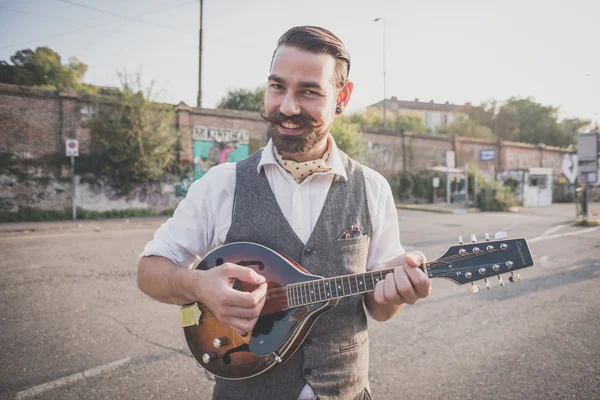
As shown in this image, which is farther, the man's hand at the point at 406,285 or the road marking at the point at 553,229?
the road marking at the point at 553,229

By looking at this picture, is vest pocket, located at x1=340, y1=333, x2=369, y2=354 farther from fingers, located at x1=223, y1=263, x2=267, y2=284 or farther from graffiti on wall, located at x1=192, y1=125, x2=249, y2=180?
graffiti on wall, located at x1=192, y1=125, x2=249, y2=180

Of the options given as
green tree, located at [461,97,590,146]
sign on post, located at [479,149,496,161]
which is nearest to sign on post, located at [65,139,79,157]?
sign on post, located at [479,149,496,161]

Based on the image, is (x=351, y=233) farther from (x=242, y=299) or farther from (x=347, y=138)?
(x=347, y=138)

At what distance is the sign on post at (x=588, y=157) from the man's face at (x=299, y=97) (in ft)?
51.5

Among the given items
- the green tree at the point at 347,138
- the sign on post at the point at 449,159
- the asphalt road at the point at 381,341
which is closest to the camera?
the asphalt road at the point at 381,341

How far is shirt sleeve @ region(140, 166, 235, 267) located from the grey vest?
111 mm

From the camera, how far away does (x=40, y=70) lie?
26.8m

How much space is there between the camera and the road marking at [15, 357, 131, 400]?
107 inches

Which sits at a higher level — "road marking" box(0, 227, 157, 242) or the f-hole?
the f-hole

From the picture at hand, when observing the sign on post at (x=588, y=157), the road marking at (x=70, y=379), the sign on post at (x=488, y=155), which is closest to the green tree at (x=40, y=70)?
the road marking at (x=70, y=379)

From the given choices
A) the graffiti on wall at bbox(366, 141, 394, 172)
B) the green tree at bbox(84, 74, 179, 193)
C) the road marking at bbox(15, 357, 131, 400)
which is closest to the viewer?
the road marking at bbox(15, 357, 131, 400)

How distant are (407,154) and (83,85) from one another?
28728 millimetres

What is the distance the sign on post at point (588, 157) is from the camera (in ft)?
43.3

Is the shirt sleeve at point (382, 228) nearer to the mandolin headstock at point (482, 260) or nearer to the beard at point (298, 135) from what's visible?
the mandolin headstock at point (482, 260)
